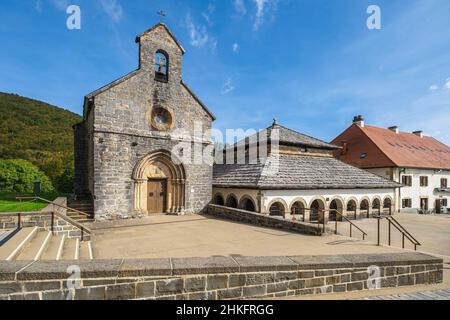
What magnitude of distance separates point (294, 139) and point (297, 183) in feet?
16.2

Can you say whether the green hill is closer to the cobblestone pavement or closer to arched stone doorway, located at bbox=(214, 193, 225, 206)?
arched stone doorway, located at bbox=(214, 193, 225, 206)

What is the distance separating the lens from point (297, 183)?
51.5 feet

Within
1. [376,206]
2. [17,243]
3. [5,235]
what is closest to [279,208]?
[376,206]

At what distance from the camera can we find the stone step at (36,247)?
535cm

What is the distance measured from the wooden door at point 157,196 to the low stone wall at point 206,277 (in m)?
10.2

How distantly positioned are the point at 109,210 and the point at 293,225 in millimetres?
8990

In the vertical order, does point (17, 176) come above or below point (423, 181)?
above

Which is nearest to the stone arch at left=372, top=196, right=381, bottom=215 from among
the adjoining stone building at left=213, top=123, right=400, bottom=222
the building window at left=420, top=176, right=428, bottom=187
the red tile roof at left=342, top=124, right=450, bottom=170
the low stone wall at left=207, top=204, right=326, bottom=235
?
the adjoining stone building at left=213, top=123, right=400, bottom=222

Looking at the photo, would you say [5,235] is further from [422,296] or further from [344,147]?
[344,147]

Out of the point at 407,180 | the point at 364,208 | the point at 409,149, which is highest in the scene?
the point at 409,149

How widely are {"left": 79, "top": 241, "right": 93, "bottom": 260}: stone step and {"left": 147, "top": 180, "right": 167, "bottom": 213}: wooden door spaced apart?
619 cm

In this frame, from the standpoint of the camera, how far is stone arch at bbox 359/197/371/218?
18.7 m
